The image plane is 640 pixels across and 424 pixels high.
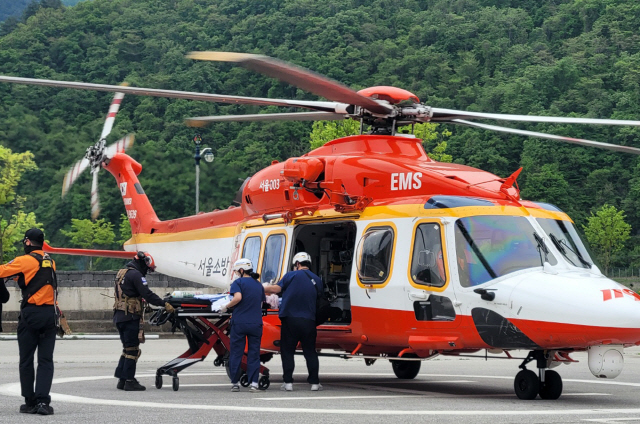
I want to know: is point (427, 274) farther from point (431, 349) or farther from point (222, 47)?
point (222, 47)

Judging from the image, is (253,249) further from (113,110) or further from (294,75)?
(113,110)

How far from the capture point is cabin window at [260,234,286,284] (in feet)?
48.5

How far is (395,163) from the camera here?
13484 mm

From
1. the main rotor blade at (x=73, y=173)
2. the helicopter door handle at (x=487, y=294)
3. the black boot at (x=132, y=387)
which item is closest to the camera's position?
the helicopter door handle at (x=487, y=294)

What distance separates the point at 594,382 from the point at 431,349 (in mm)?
3982

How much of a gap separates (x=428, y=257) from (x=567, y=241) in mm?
1781

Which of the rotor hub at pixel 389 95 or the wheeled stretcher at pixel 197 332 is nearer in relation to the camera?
the wheeled stretcher at pixel 197 332

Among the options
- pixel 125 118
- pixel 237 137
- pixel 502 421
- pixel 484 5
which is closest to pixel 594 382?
pixel 502 421

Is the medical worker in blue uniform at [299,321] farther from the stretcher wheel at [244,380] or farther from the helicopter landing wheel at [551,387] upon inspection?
the helicopter landing wheel at [551,387]

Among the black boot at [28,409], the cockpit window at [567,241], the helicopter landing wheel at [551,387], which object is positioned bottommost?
the helicopter landing wheel at [551,387]

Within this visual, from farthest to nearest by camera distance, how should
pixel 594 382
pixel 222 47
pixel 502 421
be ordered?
pixel 222 47 < pixel 594 382 < pixel 502 421

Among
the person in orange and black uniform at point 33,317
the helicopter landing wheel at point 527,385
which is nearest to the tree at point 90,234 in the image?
Result: the helicopter landing wheel at point 527,385

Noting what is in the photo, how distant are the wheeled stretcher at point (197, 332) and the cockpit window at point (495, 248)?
319cm

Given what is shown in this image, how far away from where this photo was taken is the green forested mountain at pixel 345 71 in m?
64.8
